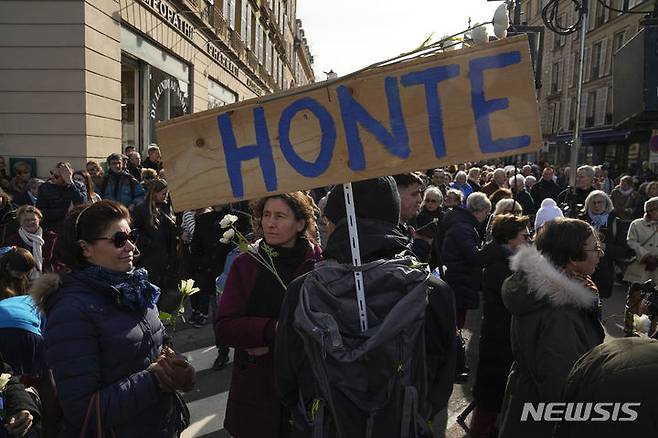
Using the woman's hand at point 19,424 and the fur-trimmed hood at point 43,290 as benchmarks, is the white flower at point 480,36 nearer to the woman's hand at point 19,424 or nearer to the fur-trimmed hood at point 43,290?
the fur-trimmed hood at point 43,290

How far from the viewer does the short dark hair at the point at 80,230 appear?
2.09 m

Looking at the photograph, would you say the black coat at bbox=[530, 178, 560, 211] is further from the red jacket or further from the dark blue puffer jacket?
the dark blue puffer jacket

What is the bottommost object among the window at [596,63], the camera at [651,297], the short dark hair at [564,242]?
the camera at [651,297]

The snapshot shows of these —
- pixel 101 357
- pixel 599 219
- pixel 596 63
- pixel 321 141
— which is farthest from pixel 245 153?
pixel 596 63

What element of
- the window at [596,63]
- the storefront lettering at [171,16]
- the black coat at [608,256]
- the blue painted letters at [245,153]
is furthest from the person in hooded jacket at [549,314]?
the window at [596,63]

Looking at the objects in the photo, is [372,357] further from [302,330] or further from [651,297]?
[651,297]

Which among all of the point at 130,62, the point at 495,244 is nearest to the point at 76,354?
the point at 495,244

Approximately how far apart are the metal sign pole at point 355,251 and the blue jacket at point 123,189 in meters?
6.30

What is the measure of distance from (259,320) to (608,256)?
4.26 meters

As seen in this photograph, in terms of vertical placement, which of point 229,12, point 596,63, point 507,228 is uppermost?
point 596,63

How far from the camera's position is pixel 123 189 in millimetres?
7383

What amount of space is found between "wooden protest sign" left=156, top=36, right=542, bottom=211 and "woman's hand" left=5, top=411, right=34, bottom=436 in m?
1.18

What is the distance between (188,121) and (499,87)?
1023mm

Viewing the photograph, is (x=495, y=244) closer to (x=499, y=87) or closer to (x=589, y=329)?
(x=589, y=329)
